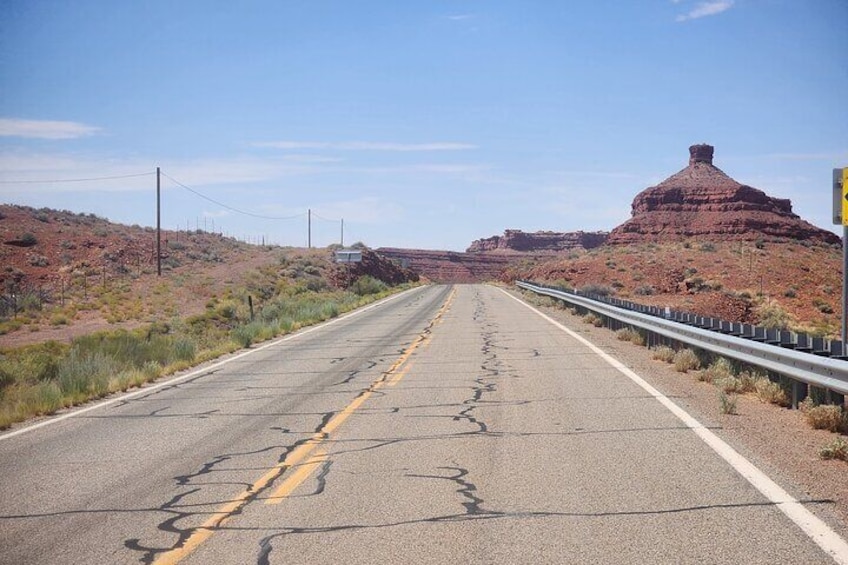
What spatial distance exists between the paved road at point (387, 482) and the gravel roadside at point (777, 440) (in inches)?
15.3

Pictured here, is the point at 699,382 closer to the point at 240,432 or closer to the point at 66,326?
the point at 240,432

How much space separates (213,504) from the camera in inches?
266

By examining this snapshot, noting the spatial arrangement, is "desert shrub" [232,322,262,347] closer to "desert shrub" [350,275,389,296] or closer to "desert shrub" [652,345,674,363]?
"desert shrub" [652,345,674,363]

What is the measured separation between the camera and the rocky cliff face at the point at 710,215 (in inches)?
3932

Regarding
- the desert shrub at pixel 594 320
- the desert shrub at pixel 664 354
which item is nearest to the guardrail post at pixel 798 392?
the desert shrub at pixel 664 354

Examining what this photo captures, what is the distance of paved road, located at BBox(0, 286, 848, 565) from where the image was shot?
5.60 metres

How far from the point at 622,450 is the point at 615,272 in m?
70.4

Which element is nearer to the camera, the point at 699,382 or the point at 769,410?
the point at 769,410

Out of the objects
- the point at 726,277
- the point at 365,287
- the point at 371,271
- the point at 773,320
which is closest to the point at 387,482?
the point at 773,320

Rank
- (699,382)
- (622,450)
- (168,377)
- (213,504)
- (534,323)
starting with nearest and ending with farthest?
(213,504) < (622,450) < (699,382) < (168,377) < (534,323)

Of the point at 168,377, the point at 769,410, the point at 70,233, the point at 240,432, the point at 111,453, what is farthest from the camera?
the point at 70,233

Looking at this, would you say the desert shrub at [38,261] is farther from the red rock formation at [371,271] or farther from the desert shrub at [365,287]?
the desert shrub at [365,287]

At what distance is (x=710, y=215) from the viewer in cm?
10650

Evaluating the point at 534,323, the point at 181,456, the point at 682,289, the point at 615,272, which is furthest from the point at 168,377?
the point at 615,272
